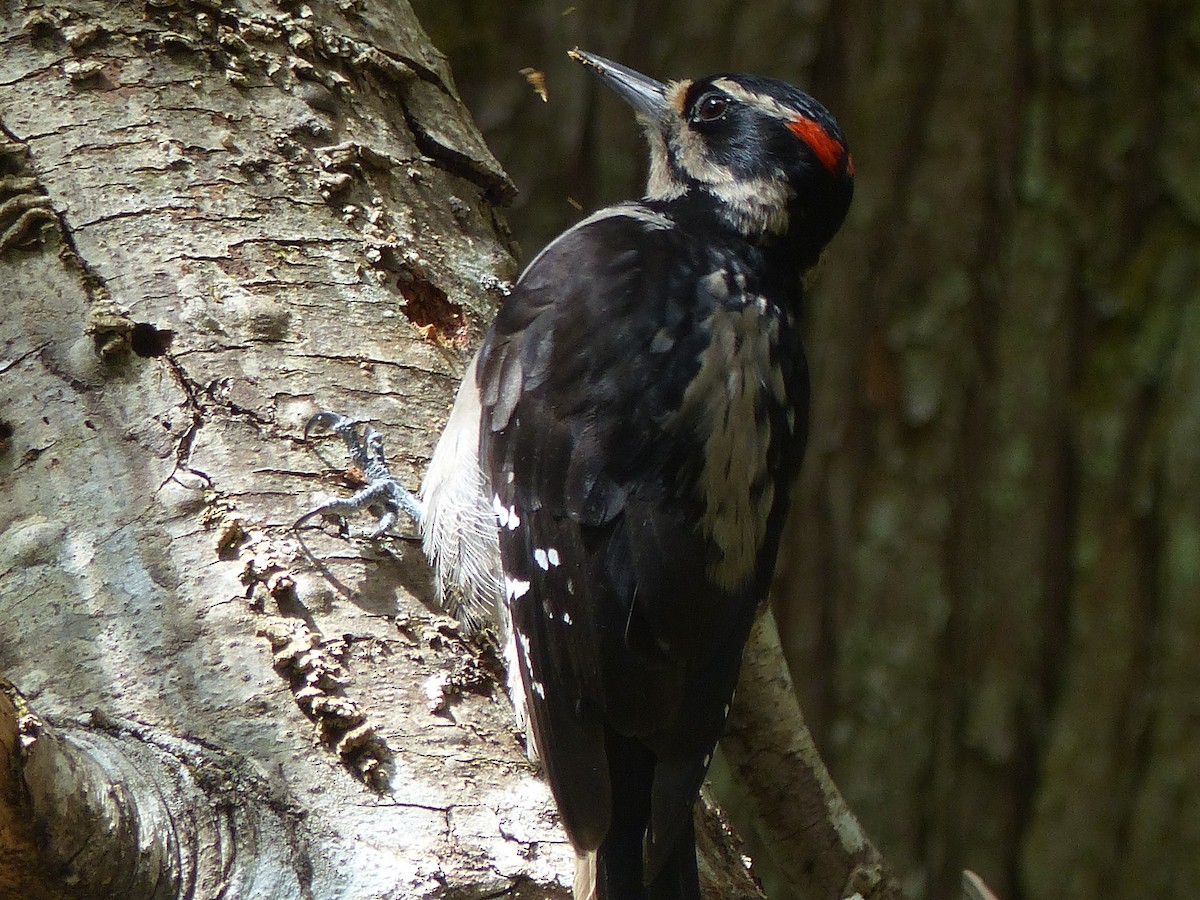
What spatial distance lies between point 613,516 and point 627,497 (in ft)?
0.15

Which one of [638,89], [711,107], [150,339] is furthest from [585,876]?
[638,89]

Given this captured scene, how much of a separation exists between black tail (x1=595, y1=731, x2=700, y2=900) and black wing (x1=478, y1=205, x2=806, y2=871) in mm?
40

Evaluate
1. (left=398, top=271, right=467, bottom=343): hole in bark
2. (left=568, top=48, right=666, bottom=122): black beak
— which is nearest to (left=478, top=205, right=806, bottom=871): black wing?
(left=398, top=271, right=467, bottom=343): hole in bark

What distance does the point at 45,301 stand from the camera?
2236 millimetres

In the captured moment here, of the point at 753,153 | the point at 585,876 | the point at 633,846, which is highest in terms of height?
the point at 753,153

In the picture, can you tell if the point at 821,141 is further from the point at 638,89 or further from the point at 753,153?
the point at 638,89

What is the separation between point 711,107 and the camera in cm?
309

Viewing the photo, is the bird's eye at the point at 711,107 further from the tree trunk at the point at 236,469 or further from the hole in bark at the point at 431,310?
the hole in bark at the point at 431,310

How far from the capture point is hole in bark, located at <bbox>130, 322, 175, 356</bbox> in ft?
7.36

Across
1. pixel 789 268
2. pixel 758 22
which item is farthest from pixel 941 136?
pixel 789 268

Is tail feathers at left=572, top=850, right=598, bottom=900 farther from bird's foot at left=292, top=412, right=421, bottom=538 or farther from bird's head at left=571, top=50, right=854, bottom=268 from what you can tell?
bird's head at left=571, top=50, right=854, bottom=268

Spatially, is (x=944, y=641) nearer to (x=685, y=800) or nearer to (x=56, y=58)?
(x=685, y=800)

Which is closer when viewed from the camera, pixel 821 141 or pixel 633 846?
pixel 633 846

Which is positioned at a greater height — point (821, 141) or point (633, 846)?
point (821, 141)
